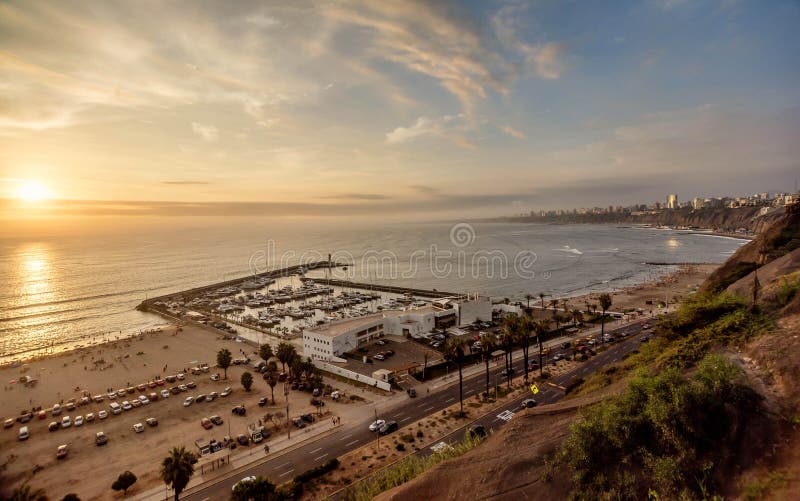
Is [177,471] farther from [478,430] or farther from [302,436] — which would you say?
[478,430]

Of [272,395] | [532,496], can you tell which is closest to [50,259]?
[272,395]

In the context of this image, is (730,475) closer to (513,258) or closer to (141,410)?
(141,410)

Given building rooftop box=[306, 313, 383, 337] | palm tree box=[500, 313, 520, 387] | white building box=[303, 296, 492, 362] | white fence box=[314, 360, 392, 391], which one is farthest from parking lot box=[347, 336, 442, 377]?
palm tree box=[500, 313, 520, 387]

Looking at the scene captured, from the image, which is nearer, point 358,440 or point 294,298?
point 358,440

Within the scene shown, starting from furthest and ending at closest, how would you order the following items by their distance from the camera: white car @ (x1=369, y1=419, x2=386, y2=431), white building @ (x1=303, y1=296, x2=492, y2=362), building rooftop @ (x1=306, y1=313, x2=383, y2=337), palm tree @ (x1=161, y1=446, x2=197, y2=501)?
1. building rooftop @ (x1=306, y1=313, x2=383, y2=337)
2. white building @ (x1=303, y1=296, x2=492, y2=362)
3. white car @ (x1=369, y1=419, x2=386, y2=431)
4. palm tree @ (x1=161, y1=446, x2=197, y2=501)

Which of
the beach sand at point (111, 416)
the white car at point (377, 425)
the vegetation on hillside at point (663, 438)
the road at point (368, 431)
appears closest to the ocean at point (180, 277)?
the beach sand at point (111, 416)

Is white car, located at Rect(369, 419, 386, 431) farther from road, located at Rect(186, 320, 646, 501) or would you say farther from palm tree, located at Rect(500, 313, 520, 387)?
palm tree, located at Rect(500, 313, 520, 387)
